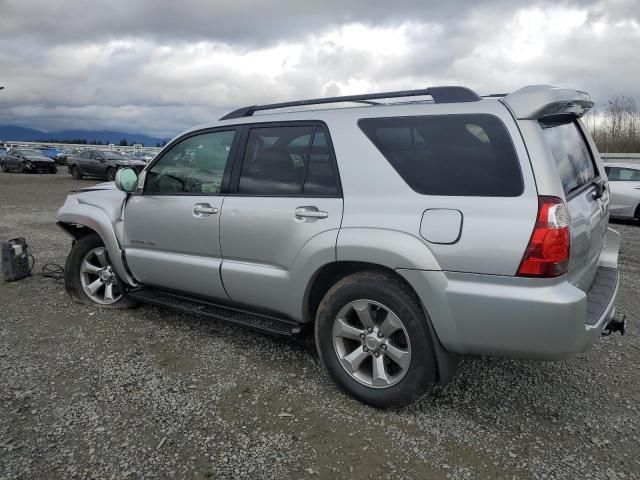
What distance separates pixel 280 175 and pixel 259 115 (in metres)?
0.66

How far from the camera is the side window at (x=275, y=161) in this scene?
330 centimetres

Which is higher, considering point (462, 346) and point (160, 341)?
point (462, 346)

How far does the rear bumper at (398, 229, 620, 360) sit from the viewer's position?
7.96 ft

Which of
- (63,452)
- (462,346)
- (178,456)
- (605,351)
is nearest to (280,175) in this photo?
(462,346)

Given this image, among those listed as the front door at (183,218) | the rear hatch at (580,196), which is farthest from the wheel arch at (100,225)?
the rear hatch at (580,196)

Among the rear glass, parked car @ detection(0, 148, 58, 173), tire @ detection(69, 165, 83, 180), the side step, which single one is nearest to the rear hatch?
the rear glass

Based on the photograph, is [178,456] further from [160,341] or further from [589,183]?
[589,183]

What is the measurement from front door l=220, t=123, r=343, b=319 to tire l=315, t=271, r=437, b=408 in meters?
0.26

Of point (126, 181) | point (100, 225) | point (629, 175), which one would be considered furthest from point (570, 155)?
point (629, 175)

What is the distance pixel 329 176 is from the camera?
313 cm

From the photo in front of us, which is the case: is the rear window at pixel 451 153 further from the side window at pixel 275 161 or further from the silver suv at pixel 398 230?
the side window at pixel 275 161

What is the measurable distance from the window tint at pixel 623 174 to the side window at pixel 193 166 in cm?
1052

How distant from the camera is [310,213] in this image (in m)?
3.12

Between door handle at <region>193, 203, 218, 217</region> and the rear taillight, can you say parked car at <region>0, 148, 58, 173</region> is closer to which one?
door handle at <region>193, 203, 218, 217</region>
